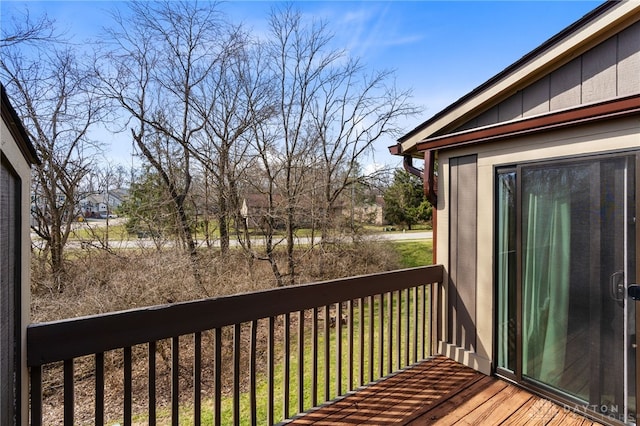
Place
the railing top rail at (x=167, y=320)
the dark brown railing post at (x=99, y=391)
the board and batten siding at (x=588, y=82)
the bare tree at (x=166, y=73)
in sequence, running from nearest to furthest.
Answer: the railing top rail at (x=167, y=320) → the dark brown railing post at (x=99, y=391) → the board and batten siding at (x=588, y=82) → the bare tree at (x=166, y=73)

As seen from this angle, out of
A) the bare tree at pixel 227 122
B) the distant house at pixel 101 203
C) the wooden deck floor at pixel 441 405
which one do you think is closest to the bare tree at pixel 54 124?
the distant house at pixel 101 203

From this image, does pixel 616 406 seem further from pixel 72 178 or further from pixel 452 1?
pixel 72 178

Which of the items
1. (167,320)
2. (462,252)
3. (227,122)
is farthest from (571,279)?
(227,122)

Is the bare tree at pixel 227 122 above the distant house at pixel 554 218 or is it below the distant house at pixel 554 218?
above

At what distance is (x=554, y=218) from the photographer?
8.33 ft

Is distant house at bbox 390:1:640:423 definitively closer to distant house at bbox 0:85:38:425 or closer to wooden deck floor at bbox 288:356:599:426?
wooden deck floor at bbox 288:356:599:426

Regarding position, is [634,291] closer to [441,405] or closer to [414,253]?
[441,405]

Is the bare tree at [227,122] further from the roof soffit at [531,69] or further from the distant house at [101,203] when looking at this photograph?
the roof soffit at [531,69]

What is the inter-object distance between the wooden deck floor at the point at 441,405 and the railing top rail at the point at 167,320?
2.59ft

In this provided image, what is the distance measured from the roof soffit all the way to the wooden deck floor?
2.43 metres

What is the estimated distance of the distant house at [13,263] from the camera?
112cm

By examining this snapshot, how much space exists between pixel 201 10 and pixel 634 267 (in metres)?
8.61

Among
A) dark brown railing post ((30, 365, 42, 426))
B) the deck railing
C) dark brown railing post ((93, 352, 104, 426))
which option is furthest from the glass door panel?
dark brown railing post ((30, 365, 42, 426))

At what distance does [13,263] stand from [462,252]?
3.28 metres
